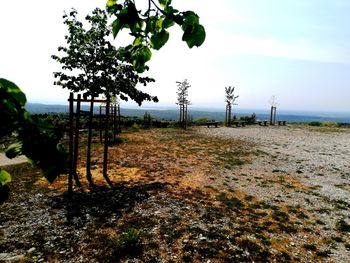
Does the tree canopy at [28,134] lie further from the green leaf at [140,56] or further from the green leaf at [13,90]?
the green leaf at [140,56]

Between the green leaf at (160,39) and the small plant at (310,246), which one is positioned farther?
the small plant at (310,246)

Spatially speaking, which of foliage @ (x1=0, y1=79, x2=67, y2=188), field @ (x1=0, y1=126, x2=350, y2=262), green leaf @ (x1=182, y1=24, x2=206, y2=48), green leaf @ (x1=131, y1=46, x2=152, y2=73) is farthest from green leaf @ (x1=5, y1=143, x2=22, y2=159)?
field @ (x1=0, y1=126, x2=350, y2=262)

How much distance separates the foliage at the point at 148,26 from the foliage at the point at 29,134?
0.96 metres

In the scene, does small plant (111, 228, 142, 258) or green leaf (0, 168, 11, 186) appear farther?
small plant (111, 228, 142, 258)

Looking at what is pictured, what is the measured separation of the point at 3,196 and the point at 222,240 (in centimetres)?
643

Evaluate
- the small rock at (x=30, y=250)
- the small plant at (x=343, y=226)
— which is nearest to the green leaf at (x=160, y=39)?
the small rock at (x=30, y=250)

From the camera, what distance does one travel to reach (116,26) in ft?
6.01

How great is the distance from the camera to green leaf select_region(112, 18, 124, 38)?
182 cm

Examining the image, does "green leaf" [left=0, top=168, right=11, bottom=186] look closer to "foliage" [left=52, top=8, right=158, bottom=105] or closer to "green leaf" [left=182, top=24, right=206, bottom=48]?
"green leaf" [left=182, top=24, right=206, bottom=48]

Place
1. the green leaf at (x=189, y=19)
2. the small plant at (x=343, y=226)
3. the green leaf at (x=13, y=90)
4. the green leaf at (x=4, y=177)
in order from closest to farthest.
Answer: the green leaf at (x=13, y=90), the green leaf at (x=4, y=177), the green leaf at (x=189, y=19), the small plant at (x=343, y=226)

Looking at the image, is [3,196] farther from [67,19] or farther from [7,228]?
[67,19]

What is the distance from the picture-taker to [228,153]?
18125 millimetres

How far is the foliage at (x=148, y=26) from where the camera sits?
5.28ft

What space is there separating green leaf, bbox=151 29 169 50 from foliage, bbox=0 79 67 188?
1.17 m
